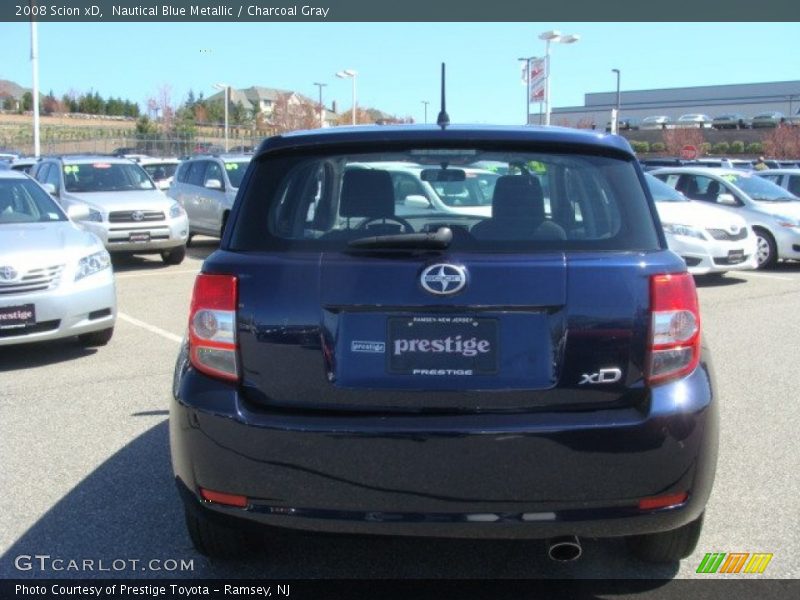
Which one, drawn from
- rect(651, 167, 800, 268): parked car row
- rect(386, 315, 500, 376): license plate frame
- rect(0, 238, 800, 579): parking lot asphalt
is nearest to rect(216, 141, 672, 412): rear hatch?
rect(386, 315, 500, 376): license plate frame

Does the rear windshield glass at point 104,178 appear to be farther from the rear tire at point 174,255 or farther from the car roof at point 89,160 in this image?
the rear tire at point 174,255

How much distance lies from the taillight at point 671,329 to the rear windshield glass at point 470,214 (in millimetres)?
168

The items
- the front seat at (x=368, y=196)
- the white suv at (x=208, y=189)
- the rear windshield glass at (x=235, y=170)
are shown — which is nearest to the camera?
the front seat at (x=368, y=196)

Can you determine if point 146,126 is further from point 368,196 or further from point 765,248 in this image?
point 368,196

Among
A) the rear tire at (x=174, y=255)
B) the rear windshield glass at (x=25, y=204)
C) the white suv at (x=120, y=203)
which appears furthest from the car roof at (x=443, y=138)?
the rear tire at (x=174, y=255)

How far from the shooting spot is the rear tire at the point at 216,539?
3588mm

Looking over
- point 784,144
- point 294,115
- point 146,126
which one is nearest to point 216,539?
point 784,144

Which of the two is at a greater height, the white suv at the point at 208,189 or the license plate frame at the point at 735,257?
the white suv at the point at 208,189

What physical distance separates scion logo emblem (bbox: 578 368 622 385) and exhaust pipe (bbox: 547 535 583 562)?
0.53 m

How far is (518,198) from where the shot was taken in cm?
346

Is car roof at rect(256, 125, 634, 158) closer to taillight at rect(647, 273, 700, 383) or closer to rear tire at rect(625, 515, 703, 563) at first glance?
taillight at rect(647, 273, 700, 383)

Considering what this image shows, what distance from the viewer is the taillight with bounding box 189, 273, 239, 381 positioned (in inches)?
126

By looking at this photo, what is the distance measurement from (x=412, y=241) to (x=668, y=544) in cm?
162

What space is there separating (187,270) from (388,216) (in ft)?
36.4
